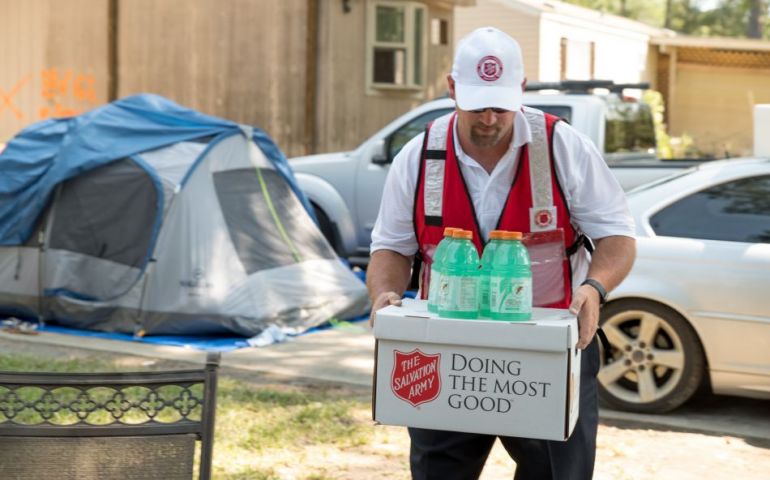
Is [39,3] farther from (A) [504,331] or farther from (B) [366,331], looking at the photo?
(A) [504,331]

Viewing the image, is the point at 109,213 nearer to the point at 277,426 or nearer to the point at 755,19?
the point at 277,426

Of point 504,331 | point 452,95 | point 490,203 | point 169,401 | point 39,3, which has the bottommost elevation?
point 169,401

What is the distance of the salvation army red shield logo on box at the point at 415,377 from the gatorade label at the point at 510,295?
212 mm

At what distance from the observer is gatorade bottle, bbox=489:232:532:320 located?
10.7 feet

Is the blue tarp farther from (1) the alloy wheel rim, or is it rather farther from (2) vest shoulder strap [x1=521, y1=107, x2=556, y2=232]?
(2) vest shoulder strap [x1=521, y1=107, x2=556, y2=232]

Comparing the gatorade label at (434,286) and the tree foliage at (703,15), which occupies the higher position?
the tree foliage at (703,15)

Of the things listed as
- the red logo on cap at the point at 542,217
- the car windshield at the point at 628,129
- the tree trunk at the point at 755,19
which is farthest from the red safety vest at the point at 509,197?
the tree trunk at the point at 755,19

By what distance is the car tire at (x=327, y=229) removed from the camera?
1201cm

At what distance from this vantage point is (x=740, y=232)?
713cm

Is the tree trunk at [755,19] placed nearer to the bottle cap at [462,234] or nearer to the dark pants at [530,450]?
the dark pants at [530,450]

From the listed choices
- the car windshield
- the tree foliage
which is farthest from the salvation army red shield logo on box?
the tree foliage

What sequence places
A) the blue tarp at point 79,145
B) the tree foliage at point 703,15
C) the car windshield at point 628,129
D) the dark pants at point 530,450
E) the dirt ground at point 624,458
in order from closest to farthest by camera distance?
the dark pants at point 530,450 < the dirt ground at point 624,458 < the blue tarp at point 79,145 < the car windshield at point 628,129 < the tree foliage at point 703,15

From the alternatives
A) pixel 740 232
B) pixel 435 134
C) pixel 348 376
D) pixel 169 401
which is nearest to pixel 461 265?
pixel 435 134

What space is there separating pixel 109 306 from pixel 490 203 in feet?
21.6
